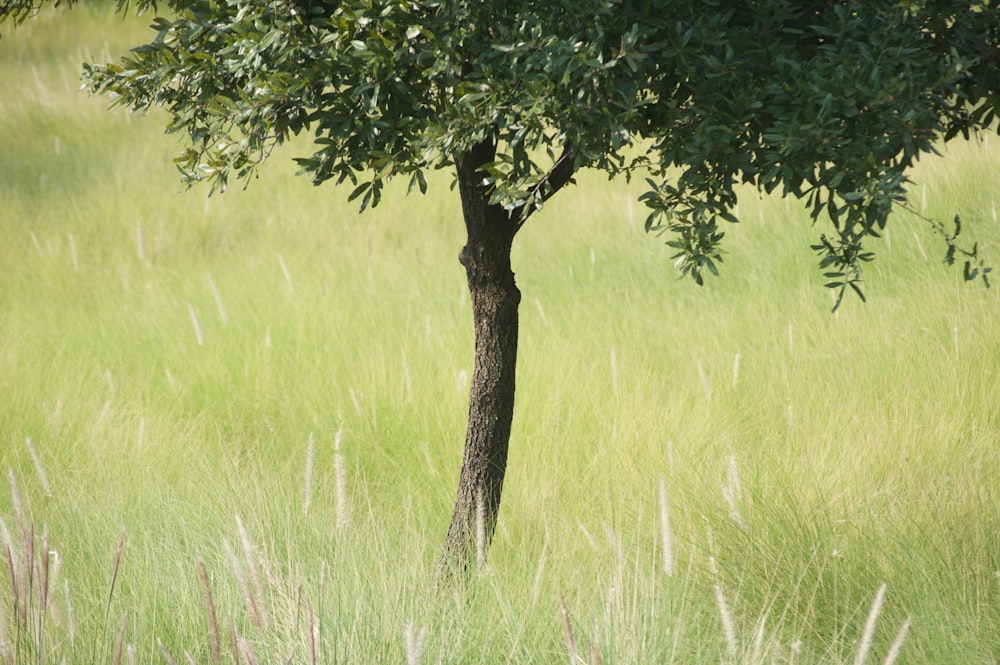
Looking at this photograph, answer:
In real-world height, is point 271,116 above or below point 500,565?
above

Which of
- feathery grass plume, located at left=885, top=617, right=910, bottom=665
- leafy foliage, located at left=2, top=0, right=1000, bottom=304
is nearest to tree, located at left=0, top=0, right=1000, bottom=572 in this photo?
leafy foliage, located at left=2, top=0, right=1000, bottom=304

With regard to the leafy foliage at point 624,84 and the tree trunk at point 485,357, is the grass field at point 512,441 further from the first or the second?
the leafy foliage at point 624,84

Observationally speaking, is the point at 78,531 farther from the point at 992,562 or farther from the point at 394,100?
the point at 992,562

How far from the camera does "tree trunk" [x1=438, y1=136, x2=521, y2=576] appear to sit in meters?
3.43

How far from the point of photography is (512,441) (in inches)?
183

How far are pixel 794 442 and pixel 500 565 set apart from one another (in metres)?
1.52

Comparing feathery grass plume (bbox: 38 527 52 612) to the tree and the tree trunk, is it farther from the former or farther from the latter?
the tree trunk

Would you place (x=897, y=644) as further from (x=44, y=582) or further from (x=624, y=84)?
(x=44, y=582)

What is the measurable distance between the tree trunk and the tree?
0.56m

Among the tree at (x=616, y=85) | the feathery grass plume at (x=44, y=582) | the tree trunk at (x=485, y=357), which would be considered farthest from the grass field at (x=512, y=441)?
the tree at (x=616, y=85)

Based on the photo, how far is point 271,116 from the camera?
2.76 metres

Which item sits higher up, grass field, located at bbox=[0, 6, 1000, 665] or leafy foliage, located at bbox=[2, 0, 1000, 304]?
leafy foliage, located at bbox=[2, 0, 1000, 304]

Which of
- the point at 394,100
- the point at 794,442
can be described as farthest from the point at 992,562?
the point at 394,100

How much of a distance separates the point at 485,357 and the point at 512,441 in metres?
1.17
